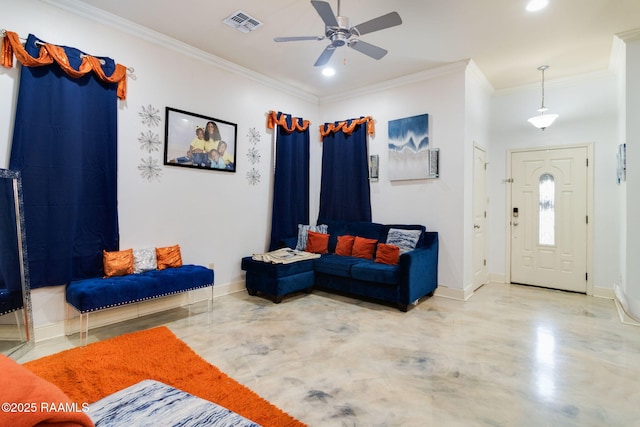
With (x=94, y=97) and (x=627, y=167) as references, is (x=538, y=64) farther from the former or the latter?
(x=94, y=97)

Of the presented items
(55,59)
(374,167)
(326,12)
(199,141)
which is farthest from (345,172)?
(55,59)

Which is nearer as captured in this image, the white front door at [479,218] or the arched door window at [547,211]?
the white front door at [479,218]

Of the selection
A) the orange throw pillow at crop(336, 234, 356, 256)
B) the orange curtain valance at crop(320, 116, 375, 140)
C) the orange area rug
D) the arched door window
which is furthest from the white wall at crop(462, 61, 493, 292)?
the orange area rug

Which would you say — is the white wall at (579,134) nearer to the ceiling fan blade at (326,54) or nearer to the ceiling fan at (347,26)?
the ceiling fan at (347,26)

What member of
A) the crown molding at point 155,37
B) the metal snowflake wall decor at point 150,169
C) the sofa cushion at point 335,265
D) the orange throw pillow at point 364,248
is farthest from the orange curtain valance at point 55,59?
the orange throw pillow at point 364,248

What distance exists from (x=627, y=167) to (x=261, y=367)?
4.29 m

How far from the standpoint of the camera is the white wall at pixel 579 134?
14.5 feet

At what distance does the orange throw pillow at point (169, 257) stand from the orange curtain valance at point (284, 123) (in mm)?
2308

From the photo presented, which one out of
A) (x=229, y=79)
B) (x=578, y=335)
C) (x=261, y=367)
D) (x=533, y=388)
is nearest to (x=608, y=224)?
(x=578, y=335)

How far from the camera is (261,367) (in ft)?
8.11

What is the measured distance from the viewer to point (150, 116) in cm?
362

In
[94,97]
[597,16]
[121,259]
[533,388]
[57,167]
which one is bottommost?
[533,388]

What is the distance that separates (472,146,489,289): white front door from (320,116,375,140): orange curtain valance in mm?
1568

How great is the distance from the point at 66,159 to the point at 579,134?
6297mm
